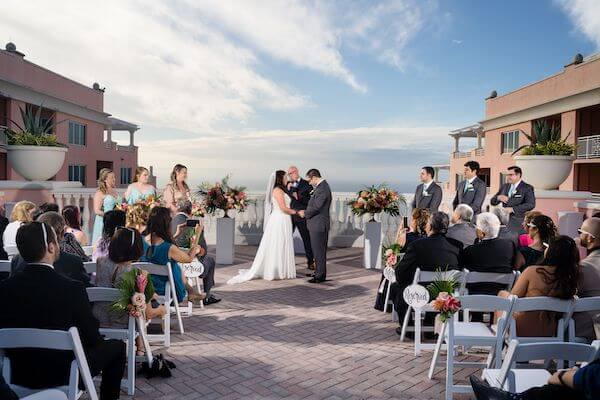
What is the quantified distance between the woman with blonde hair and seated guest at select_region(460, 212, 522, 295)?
5019 millimetres

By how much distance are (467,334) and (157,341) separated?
11.1ft

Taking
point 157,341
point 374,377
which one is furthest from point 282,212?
point 374,377

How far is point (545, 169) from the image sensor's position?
420 inches

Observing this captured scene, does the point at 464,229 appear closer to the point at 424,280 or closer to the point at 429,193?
the point at 424,280

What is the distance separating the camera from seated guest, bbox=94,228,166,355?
15.3 feet

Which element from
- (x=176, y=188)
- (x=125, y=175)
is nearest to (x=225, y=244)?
(x=176, y=188)

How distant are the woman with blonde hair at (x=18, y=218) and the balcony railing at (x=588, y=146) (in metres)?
25.7

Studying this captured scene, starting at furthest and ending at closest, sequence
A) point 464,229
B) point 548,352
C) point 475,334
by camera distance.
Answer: point 464,229, point 475,334, point 548,352

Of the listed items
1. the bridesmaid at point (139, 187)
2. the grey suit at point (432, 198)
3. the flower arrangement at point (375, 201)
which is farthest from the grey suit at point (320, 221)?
the bridesmaid at point (139, 187)

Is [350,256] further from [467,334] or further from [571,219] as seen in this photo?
[467,334]

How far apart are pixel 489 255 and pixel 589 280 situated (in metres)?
1.08

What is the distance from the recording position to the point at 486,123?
37375 mm

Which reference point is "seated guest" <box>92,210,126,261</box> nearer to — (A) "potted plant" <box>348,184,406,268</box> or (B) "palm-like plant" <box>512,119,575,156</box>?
(A) "potted plant" <box>348,184,406,268</box>

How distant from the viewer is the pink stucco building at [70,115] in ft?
84.8
